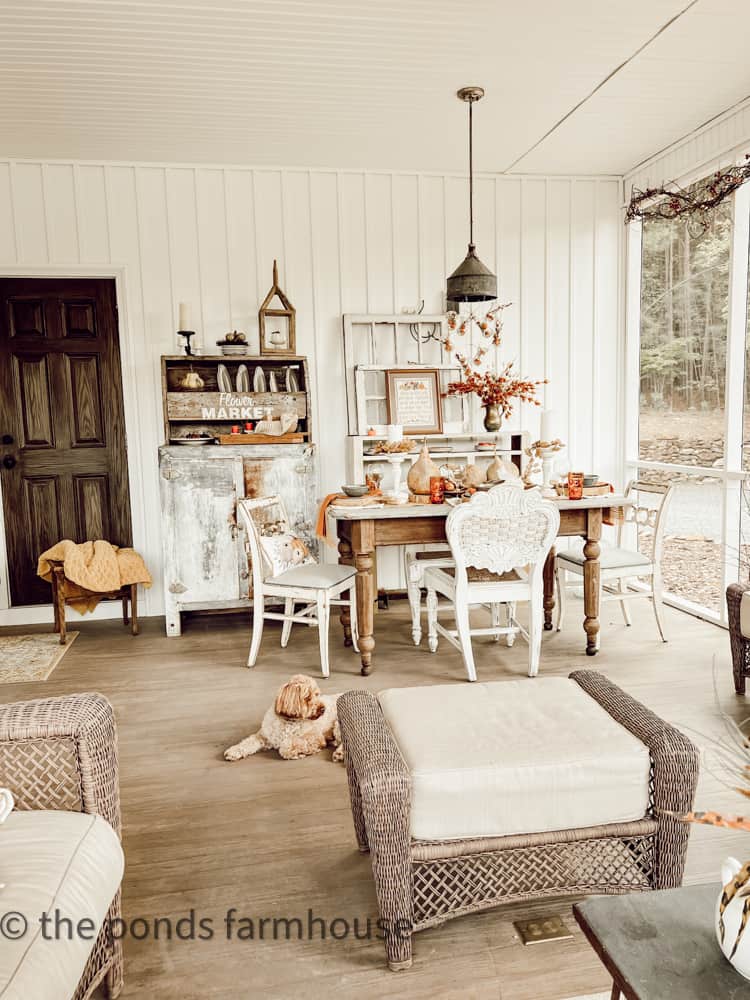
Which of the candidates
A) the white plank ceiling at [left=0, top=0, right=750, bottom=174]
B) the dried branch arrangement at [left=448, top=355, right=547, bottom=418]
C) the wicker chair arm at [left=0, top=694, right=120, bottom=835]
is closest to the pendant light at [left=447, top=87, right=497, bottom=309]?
the white plank ceiling at [left=0, top=0, right=750, bottom=174]

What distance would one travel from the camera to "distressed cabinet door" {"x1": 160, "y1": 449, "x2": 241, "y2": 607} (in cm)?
478

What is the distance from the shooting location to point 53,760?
1.69 metres

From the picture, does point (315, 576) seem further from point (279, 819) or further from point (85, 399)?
point (85, 399)

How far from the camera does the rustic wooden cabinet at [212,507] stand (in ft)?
15.7

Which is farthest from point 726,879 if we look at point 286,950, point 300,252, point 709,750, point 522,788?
point 300,252

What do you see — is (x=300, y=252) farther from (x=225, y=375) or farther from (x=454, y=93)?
(x=454, y=93)

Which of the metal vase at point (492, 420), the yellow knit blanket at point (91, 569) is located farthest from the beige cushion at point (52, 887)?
the metal vase at point (492, 420)

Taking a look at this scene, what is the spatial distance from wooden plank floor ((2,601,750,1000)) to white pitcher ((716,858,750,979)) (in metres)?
0.70

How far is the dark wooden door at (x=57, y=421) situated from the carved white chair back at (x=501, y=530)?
9.13ft

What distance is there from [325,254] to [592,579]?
9.85 ft

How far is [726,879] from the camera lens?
124 centimetres

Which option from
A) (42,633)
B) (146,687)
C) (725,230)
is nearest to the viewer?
(146,687)

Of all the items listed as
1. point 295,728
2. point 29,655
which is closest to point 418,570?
point 295,728

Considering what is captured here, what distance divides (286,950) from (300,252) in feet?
14.9
